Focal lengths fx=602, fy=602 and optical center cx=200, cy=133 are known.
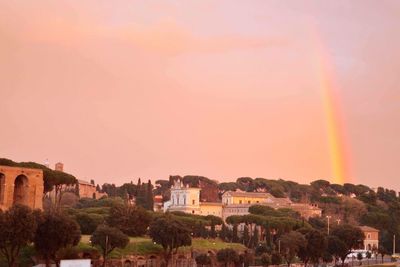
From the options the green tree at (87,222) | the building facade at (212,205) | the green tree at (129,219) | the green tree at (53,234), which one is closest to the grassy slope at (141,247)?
the green tree at (129,219)

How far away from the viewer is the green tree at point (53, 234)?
50656 mm

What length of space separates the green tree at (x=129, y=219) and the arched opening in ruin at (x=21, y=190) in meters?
10.5

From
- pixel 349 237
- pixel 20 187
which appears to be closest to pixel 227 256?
pixel 349 237

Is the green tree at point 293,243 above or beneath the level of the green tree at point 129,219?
beneath

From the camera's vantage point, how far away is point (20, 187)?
72875 mm

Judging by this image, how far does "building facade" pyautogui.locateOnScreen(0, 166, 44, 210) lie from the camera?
230ft

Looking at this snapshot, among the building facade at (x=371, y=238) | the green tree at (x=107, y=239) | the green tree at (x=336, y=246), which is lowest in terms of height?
the building facade at (x=371, y=238)

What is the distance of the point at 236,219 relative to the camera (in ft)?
391

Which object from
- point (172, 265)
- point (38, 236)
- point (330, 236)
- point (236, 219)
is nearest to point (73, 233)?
point (38, 236)

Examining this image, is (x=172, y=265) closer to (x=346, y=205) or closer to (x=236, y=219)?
(x=236, y=219)

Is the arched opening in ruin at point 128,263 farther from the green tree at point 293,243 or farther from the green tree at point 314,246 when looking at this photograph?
the green tree at point 314,246

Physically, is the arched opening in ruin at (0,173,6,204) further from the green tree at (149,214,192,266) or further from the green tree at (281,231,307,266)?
the green tree at (281,231,307,266)

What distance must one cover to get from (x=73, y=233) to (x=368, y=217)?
10639 cm

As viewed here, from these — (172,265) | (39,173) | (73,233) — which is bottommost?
(172,265)
